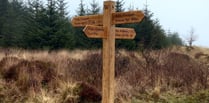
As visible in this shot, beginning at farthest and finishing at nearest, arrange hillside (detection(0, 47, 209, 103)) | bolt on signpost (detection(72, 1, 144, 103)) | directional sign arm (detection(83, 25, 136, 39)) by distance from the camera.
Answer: hillside (detection(0, 47, 209, 103)) < bolt on signpost (detection(72, 1, 144, 103)) < directional sign arm (detection(83, 25, 136, 39))

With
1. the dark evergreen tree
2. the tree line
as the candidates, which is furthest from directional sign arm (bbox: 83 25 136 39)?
the dark evergreen tree

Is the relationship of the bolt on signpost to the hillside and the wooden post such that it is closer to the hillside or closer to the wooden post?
the wooden post

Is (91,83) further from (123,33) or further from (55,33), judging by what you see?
(55,33)

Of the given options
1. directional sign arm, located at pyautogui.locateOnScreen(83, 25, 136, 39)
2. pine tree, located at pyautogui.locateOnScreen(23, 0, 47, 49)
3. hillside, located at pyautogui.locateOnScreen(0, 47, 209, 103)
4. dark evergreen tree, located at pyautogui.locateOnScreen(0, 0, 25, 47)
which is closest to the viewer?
directional sign arm, located at pyautogui.locateOnScreen(83, 25, 136, 39)

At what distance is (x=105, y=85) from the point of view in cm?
480

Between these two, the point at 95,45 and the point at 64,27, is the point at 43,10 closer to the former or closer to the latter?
the point at 64,27

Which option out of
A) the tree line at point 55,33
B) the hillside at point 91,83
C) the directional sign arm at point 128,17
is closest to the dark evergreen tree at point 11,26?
the tree line at point 55,33

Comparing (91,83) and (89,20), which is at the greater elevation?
(89,20)

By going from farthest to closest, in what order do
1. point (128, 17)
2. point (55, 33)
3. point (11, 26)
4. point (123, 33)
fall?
point (11, 26)
point (55, 33)
point (123, 33)
point (128, 17)

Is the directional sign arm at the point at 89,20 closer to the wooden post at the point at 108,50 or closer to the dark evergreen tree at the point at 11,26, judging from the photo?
the wooden post at the point at 108,50

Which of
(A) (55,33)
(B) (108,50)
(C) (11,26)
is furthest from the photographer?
(C) (11,26)

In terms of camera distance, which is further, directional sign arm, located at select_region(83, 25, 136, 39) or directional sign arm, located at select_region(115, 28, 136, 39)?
directional sign arm, located at select_region(115, 28, 136, 39)

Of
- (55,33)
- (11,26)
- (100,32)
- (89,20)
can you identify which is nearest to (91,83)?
(89,20)

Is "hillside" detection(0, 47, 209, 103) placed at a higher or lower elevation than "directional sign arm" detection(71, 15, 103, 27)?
lower
